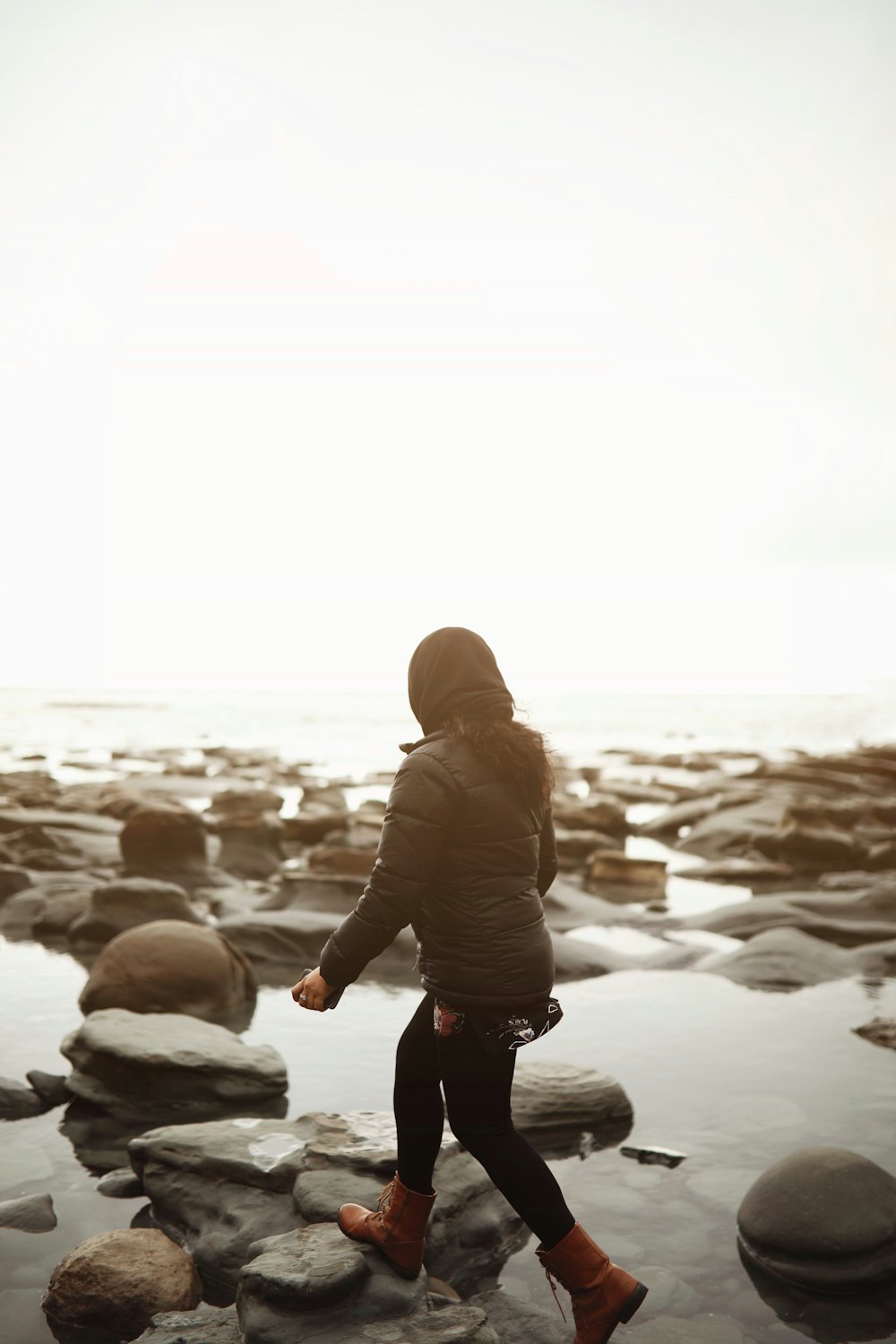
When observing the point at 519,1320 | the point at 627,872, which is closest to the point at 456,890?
the point at 519,1320

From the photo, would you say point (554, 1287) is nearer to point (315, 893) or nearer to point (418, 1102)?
point (418, 1102)

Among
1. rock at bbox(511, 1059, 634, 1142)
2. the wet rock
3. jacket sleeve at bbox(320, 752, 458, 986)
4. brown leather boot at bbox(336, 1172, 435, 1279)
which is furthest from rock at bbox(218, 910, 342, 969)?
jacket sleeve at bbox(320, 752, 458, 986)

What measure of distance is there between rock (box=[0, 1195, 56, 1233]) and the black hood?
2.46 m

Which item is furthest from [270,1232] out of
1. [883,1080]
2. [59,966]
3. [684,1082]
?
[59,966]

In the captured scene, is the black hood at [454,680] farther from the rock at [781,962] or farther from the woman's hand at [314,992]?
the rock at [781,962]

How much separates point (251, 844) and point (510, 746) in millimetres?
10694

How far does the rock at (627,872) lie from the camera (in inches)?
467

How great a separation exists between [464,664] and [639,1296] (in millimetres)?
1955

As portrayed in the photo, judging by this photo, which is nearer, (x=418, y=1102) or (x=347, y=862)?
(x=418, y=1102)

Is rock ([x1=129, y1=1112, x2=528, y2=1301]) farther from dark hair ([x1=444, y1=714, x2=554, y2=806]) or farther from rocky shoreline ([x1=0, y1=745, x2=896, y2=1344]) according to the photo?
dark hair ([x1=444, y1=714, x2=554, y2=806])

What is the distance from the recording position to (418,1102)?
3.38 metres

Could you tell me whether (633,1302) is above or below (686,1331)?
above

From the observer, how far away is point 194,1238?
3986 millimetres

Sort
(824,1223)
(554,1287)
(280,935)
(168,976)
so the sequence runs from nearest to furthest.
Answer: (554,1287) → (824,1223) → (168,976) → (280,935)
